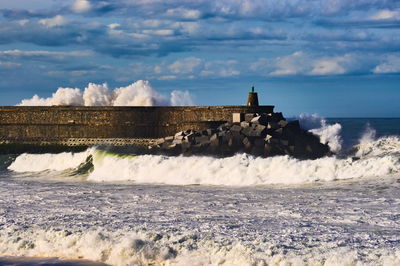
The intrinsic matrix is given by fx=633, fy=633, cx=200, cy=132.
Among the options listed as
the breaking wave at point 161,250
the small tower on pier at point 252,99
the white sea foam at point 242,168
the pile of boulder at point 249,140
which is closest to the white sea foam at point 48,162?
the white sea foam at point 242,168

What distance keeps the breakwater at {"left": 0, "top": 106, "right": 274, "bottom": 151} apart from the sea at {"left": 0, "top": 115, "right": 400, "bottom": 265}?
9.71ft

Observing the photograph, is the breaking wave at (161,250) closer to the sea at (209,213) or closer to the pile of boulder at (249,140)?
the sea at (209,213)

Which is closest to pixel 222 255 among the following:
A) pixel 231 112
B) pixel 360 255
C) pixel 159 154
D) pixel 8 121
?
pixel 360 255

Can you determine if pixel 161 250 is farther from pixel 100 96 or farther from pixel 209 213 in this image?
pixel 100 96

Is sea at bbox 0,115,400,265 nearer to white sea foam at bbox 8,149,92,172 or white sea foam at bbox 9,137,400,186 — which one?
white sea foam at bbox 9,137,400,186

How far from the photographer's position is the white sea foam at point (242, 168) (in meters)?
14.8

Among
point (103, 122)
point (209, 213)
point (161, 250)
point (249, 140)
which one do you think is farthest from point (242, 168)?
point (161, 250)

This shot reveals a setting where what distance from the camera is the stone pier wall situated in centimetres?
2152

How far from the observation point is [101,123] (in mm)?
22422

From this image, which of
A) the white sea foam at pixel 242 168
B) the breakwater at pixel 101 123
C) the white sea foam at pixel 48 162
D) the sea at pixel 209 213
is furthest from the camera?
the breakwater at pixel 101 123

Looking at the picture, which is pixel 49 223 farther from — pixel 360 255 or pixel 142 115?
pixel 142 115

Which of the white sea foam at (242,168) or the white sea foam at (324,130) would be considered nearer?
the white sea foam at (242,168)

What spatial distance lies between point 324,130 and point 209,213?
11.9 metres

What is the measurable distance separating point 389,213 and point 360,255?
2.72 metres
